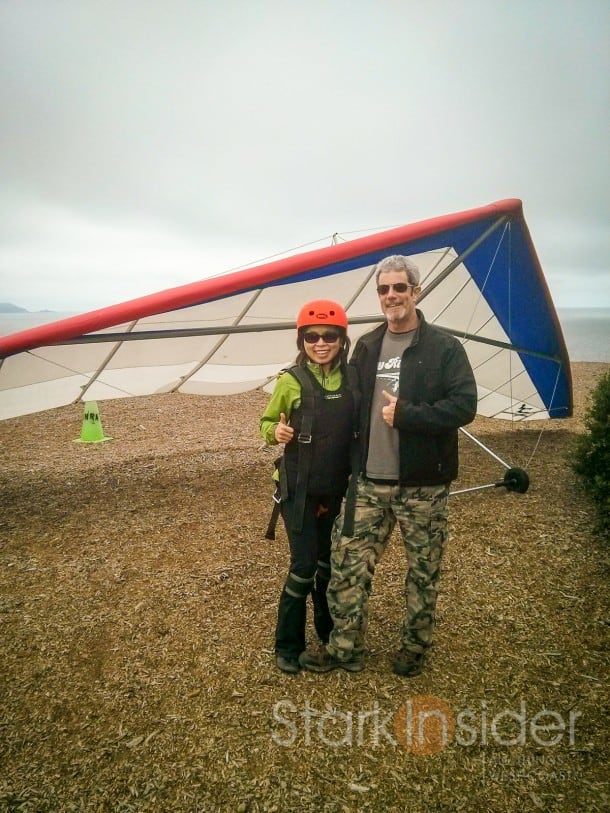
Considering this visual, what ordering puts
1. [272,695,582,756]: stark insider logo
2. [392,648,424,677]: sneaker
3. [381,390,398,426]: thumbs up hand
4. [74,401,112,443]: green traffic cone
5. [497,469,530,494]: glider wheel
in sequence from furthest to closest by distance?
[74,401,112,443]: green traffic cone
[497,469,530,494]: glider wheel
[392,648,424,677]: sneaker
[381,390,398,426]: thumbs up hand
[272,695,582,756]: stark insider logo

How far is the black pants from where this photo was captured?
2.41 m

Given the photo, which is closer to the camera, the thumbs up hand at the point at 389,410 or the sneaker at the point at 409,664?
the thumbs up hand at the point at 389,410

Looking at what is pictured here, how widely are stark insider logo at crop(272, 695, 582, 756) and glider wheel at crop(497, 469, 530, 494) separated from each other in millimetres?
3154

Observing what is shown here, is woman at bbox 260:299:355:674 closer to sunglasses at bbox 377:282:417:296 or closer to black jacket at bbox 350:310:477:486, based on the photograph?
black jacket at bbox 350:310:477:486

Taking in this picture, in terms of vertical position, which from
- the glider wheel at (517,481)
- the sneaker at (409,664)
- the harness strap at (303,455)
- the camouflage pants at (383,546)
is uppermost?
the harness strap at (303,455)

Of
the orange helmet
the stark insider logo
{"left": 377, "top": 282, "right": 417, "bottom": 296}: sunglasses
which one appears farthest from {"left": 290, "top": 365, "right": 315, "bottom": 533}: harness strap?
the stark insider logo

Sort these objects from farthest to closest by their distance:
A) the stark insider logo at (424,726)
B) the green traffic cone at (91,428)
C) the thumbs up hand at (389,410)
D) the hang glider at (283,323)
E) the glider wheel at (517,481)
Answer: the green traffic cone at (91,428)
the glider wheel at (517,481)
the hang glider at (283,323)
the thumbs up hand at (389,410)
the stark insider logo at (424,726)

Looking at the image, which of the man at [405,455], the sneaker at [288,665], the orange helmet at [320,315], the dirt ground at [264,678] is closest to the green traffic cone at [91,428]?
the dirt ground at [264,678]

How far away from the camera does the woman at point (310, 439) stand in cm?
238

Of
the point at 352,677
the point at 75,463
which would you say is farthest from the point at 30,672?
the point at 75,463

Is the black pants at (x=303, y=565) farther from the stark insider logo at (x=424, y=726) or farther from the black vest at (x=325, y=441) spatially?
the stark insider logo at (x=424, y=726)

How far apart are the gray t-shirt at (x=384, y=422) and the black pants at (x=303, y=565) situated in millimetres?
312

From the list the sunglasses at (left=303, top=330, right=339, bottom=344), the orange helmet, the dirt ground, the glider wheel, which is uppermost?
the orange helmet

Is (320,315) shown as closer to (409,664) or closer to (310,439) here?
(310,439)
